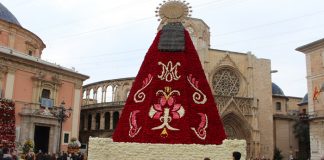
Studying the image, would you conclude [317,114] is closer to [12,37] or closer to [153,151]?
[153,151]

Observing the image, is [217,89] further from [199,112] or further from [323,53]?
[199,112]

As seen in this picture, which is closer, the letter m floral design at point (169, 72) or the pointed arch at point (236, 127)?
the letter m floral design at point (169, 72)

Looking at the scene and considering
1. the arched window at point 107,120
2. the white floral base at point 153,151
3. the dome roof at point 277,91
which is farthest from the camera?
the dome roof at point 277,91

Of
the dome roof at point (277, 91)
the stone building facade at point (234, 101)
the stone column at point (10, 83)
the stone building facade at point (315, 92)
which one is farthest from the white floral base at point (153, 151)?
the dome roof at point (277, 91)

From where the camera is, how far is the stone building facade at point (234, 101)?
36.3m

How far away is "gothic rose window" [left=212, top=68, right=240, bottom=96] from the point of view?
3716cm

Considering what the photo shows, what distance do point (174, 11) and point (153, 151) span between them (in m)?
5.18

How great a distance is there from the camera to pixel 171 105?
12766mm

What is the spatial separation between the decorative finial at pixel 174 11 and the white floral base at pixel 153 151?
187 inches

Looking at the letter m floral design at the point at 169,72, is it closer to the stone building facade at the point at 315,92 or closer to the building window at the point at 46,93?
the building window at the point at 46,93

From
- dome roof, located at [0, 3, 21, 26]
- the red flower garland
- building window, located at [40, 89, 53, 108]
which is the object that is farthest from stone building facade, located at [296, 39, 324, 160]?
dome roof, located at [0, 3, 21, 26]

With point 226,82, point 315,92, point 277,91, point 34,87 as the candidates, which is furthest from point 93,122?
point 315,92

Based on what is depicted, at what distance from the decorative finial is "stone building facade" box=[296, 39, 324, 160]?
19.7 m

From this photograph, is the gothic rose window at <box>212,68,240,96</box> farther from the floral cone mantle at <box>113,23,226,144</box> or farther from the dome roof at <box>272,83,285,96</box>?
the floral cone mantle at <box>113,23,226,144</box>
